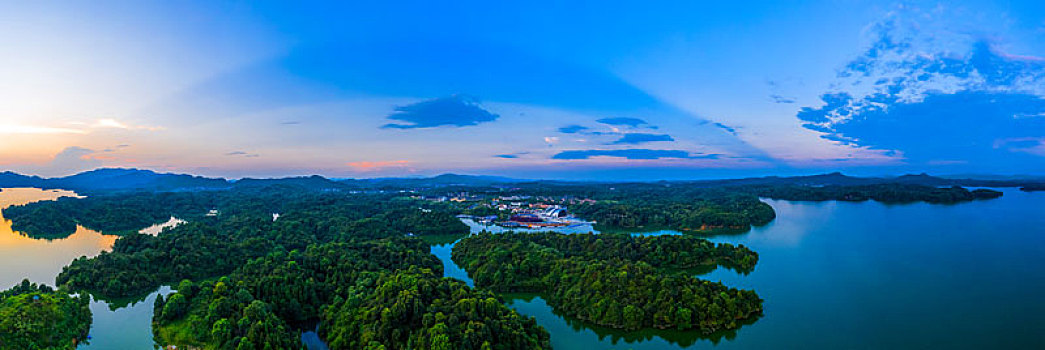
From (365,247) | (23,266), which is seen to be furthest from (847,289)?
(23,266)

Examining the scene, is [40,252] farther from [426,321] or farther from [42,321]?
[426,321]

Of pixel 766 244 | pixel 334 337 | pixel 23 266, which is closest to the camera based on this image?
pixel 334 337

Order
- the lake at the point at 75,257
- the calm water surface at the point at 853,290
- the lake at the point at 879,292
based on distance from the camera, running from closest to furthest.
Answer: the lake at the point at 879,292, the calm water surface at the point at 853,290, the lake at the point at 75,257

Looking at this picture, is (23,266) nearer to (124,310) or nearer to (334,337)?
(124,310)

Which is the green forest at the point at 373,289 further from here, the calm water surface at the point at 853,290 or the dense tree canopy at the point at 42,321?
the calm water surface at the point at 853,290

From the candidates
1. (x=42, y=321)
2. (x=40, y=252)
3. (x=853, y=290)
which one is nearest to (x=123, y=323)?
(x=42, y=321)

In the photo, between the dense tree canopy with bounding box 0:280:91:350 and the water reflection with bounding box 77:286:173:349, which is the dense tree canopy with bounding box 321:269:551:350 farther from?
the dense tree canopy with bounding box 0:280:91:350

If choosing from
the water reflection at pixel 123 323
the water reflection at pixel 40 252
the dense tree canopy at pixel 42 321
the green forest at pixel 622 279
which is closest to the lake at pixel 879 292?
the green forest at pixel 622 279
